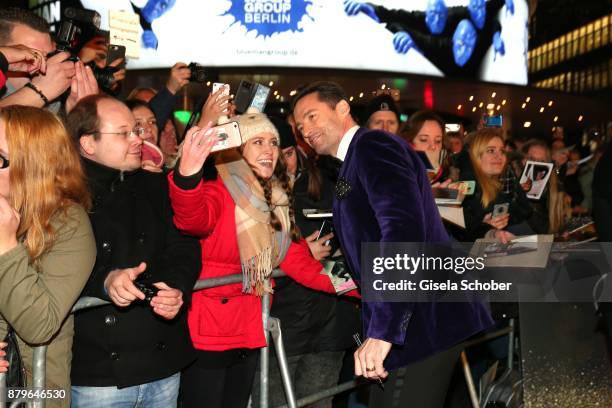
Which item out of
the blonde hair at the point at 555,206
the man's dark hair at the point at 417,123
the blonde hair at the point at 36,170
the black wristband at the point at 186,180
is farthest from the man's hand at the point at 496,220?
the blonde hair at the point at 36,170

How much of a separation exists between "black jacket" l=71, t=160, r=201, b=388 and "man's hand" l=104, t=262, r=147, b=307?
0.40 feet

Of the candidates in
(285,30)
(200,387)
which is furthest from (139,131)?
(285,30)

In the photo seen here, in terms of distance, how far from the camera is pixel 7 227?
2.76m

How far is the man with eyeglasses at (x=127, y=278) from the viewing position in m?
3.37

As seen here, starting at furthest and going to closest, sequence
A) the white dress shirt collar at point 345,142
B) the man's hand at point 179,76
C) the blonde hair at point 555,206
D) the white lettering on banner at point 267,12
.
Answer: the white lettering on banner at point 267,12 → the blonde hair at point 555,206 → the man's hand at point 179,76 → the white dress shirt collar at point 345,142

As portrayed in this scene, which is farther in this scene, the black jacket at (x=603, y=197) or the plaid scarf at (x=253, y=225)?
the black jacket at (x=603, y=197)

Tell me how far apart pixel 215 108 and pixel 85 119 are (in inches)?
28.2

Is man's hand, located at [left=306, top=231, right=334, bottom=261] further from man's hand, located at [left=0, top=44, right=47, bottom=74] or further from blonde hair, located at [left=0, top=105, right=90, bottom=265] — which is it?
blonde hair, located at [left=0, top=105, right=90, bottom=265]

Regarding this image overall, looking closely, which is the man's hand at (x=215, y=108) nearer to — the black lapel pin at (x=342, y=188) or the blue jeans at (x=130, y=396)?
the black lapel pin at (x=342, y=188)

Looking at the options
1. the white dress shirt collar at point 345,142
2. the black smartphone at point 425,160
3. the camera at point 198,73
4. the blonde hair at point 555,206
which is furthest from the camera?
the blonde hair at point 555,206

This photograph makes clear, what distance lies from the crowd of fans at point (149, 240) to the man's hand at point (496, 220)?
1.19ft

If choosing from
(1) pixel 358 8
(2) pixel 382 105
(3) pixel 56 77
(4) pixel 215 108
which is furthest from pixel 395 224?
(1) pixel 358 8

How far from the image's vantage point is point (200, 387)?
409 cm

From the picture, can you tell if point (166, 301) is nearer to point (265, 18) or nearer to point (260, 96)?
point (260, 96)
